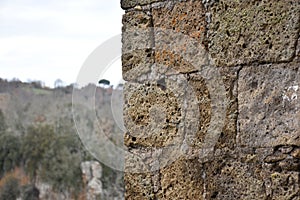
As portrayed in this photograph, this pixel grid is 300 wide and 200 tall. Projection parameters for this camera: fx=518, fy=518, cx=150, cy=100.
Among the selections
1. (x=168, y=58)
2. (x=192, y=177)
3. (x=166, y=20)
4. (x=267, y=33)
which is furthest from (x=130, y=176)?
(x=267, y=33)

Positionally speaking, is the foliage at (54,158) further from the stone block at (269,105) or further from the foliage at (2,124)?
the stone block at (269,105)

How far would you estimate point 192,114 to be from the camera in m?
1.50

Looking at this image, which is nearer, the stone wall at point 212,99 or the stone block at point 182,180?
the stone wall at point 212,99

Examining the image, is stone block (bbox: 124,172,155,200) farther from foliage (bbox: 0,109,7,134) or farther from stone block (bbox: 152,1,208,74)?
foliage (bbox: 0,109,7,134)

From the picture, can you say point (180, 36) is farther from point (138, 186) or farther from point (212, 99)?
point (138, 186)

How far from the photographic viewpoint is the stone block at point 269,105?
1.33m

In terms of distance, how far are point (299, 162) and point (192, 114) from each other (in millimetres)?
334

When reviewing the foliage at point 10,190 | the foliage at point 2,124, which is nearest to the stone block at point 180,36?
the foliage at point 2,124

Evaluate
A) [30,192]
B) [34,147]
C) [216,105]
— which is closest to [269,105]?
[216,105]

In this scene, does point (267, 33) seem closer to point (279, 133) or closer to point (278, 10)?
point (278, 10)

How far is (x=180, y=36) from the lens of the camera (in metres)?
1.53

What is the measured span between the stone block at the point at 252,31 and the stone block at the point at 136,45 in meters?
0.21

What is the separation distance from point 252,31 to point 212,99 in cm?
22

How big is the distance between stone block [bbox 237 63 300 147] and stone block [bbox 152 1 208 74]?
0.16m
